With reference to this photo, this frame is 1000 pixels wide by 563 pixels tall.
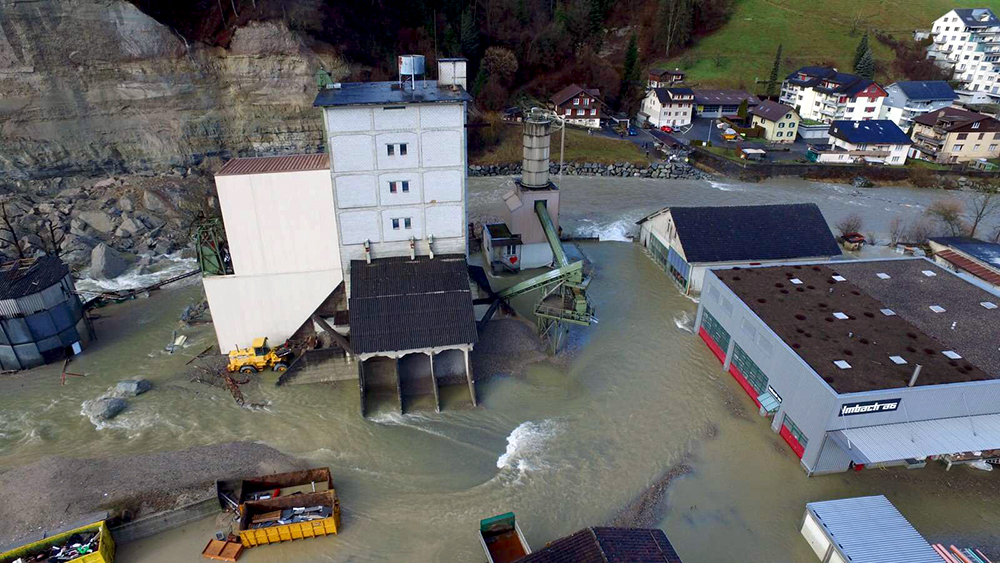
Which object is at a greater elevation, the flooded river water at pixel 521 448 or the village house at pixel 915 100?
the village house at pixel 915 100

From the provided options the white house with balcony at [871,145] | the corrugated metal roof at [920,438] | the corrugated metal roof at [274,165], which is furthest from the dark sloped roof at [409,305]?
the white house with balcony at [871,145]

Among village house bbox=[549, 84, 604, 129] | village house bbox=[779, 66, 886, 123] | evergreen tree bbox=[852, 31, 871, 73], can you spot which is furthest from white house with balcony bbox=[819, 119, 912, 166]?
evergreen tree bbox=[852, 31, 871, 73]

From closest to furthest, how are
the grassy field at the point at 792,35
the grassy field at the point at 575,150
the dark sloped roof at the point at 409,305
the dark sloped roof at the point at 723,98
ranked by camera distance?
the dark sloped roof at the point at 409,305 → the grassy field at the point at 575,150 → the dark sloped roof at the point at 723,98 → the grassy field at the point at 792,35

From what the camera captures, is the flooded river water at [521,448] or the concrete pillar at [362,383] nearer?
the flooded river water at [521,448]

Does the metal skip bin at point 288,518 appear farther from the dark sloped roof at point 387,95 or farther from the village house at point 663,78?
the village house at point 663,78

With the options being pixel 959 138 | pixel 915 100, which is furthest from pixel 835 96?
pixel 959 138

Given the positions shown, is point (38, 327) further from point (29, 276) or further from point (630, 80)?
point (630, 80)

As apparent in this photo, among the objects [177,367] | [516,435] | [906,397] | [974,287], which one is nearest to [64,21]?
[177,367]
